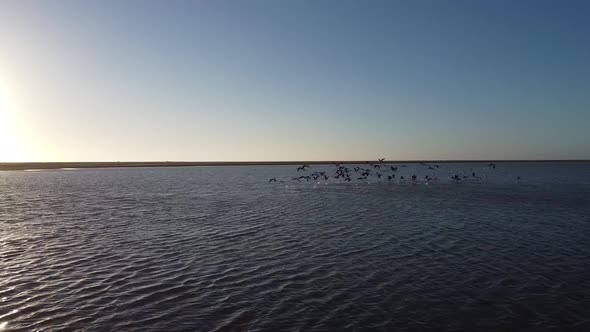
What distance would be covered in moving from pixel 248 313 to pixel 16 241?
19.0 m

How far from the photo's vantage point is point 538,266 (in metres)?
19.3

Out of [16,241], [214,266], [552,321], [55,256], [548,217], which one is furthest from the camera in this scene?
[548,217]

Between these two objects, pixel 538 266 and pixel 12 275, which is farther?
pixel 538 266

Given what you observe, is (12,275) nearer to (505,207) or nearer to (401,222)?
(401,222)

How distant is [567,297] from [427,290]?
4.81 m

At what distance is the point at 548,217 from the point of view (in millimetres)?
36469

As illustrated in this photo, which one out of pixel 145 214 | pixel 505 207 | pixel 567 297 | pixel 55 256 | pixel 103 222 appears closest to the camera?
pixel 567 297

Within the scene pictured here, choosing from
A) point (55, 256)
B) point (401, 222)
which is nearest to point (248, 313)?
point (55, 256)

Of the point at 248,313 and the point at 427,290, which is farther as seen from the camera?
the point at 427,290

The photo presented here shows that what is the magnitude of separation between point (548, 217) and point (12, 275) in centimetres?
3897

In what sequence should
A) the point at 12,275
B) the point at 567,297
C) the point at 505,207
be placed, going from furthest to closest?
1. the point at 505,207
2. the point at 12,275
3. the point at 567,297

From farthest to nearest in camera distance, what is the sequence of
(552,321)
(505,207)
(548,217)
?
(505,207)
(548,217)
(552,321)

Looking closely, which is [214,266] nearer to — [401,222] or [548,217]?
[401,222]

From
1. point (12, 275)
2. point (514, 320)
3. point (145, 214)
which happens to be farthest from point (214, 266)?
point (145, 214)
